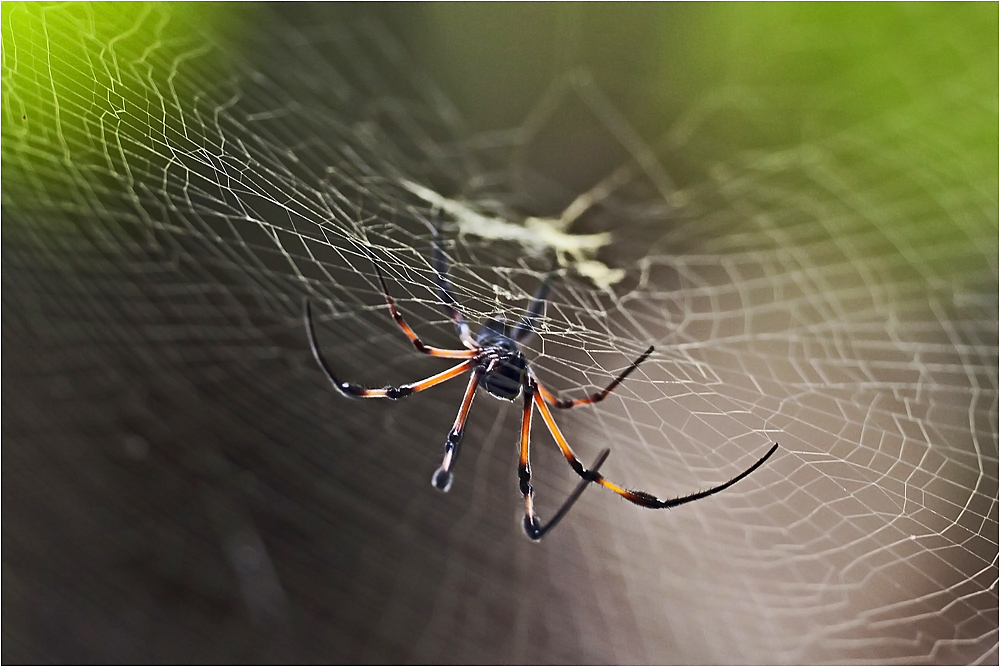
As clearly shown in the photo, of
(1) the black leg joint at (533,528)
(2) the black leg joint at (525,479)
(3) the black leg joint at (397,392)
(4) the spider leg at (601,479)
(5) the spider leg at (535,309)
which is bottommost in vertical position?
(1) the black leg joint at (533,528)

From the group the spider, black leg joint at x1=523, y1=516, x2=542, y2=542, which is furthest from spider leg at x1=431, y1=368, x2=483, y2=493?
black leg joint at x1=523, y1=516, x2=542, y2=542

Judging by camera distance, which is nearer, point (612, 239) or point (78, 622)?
point (612, 239)

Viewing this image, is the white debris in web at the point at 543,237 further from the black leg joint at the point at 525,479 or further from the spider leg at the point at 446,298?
the black leg joint at the point at 525,479

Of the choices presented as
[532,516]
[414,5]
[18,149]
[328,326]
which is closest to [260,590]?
[328,326]

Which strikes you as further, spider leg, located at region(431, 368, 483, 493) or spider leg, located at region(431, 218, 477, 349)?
spider leg, located at region(431, 368, 483, 493)

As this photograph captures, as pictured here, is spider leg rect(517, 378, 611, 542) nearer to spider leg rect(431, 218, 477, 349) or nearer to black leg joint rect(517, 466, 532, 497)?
black leg joint rect(517, 466, 532, 497)

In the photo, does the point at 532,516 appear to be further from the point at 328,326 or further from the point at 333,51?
the point at 333,51

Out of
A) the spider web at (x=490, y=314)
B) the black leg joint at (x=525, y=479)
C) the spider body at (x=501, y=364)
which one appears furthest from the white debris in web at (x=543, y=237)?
the black leg joint at (x=525, y=479)

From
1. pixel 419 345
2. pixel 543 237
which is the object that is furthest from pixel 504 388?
pixel 543 237
